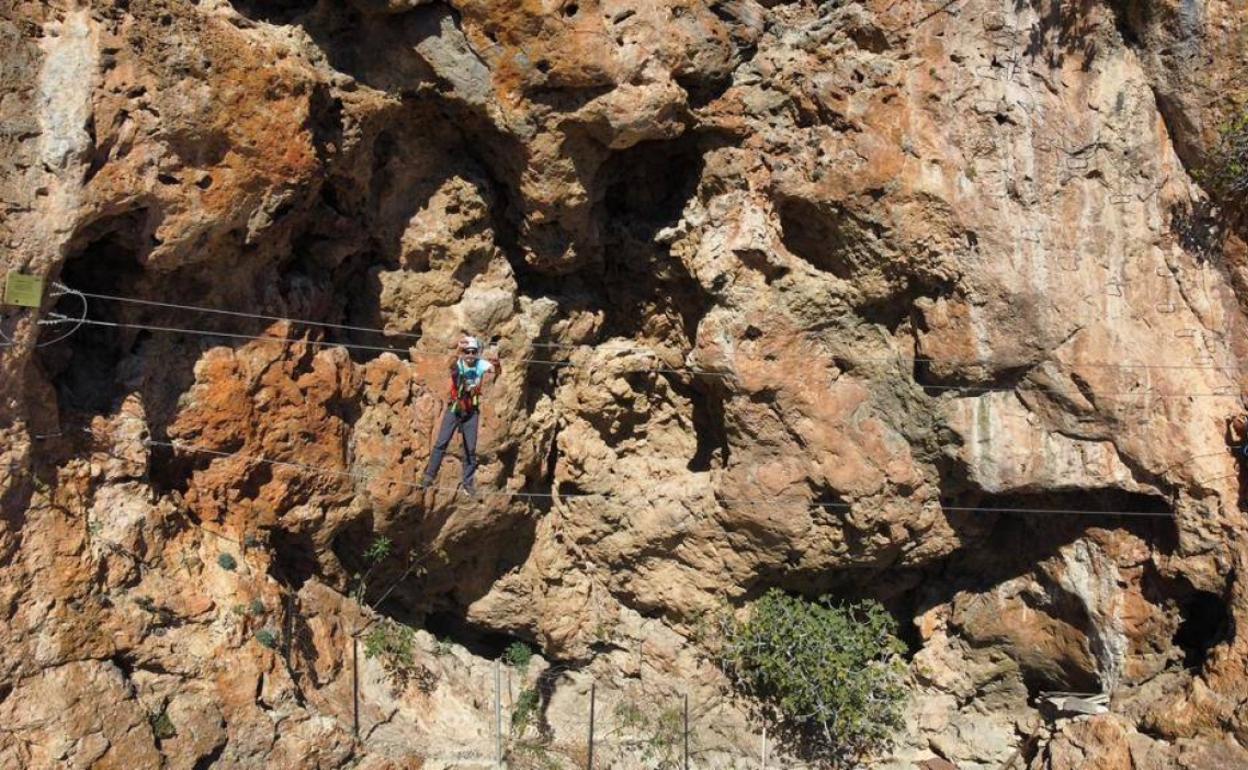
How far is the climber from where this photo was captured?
287 inches

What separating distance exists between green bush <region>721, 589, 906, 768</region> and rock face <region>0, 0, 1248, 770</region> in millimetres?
287

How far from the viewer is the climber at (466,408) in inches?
287

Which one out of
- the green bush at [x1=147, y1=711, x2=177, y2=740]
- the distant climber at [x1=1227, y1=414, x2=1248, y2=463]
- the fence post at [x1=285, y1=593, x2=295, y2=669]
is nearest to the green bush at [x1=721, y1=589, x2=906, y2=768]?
the distant climber at [x1=1227, y1=414, x2=1248, y2=463]

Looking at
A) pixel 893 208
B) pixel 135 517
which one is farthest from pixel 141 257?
pixel 893 208

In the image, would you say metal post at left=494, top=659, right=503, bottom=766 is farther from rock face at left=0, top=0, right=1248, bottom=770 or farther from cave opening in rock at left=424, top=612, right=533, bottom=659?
cave opening in rock at left=424, top=612, right=533, bottom=659

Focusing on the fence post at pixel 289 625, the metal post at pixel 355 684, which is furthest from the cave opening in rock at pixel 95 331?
the metal post at pixel 355 684

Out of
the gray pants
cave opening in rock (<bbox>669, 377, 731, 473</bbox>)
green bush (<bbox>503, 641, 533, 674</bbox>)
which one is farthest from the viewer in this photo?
green bush (<bbox>503, 641, 533, 674</bbox>)

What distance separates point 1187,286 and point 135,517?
8.38 meters

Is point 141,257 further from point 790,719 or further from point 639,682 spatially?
point 790,719

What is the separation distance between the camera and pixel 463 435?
7.75m

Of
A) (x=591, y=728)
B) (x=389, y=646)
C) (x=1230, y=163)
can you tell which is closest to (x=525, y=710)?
(x=591, y=728)

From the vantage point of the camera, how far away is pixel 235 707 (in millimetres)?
6668

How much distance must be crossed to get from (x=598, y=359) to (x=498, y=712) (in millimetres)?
3400

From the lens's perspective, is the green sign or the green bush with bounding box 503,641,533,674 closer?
the green sign
